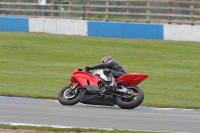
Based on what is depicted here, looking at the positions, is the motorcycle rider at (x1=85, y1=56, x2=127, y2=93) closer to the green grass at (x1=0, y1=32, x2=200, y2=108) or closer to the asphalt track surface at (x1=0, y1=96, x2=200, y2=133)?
the asphalt track surface at (x1=0, y1=96, x2=200, y2=133)

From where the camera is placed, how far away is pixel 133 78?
1314 centimetres

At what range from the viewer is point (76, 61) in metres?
24.5

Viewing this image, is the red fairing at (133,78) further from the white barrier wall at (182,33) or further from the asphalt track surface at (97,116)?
the white barrier wall at (182,33)

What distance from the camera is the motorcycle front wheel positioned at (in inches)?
532

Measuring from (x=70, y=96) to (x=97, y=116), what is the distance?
197 cm

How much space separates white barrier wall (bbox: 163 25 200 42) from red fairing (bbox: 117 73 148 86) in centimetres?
1690

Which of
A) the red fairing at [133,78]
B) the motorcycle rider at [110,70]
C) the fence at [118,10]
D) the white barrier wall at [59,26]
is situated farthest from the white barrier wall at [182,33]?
the red fairing at [133,78]

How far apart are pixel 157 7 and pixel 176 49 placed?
20.5 feet

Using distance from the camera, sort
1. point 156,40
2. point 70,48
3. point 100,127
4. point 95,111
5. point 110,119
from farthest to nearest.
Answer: point 156,40
point 70,48
point 95,111
point 110,119
point 100,127

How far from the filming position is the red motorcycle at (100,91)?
43.2 ft

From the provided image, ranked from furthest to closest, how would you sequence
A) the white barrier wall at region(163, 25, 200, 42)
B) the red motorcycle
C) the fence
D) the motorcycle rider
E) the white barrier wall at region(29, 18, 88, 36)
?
the fence < the white barrier wall at region(29, 18, 88, 36) < the white barrier wall at region(163, 25, 200, 42) < the motorcycle rider < the red motorcycle

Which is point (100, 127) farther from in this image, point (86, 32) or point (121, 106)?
point (86, 32)

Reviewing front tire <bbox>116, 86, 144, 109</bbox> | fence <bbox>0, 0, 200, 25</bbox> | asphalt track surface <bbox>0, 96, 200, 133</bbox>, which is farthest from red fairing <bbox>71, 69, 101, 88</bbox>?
fence <bbox>0, 0, 200, 25</bbox>

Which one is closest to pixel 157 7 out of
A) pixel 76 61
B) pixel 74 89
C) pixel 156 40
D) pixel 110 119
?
pixel 156 40
